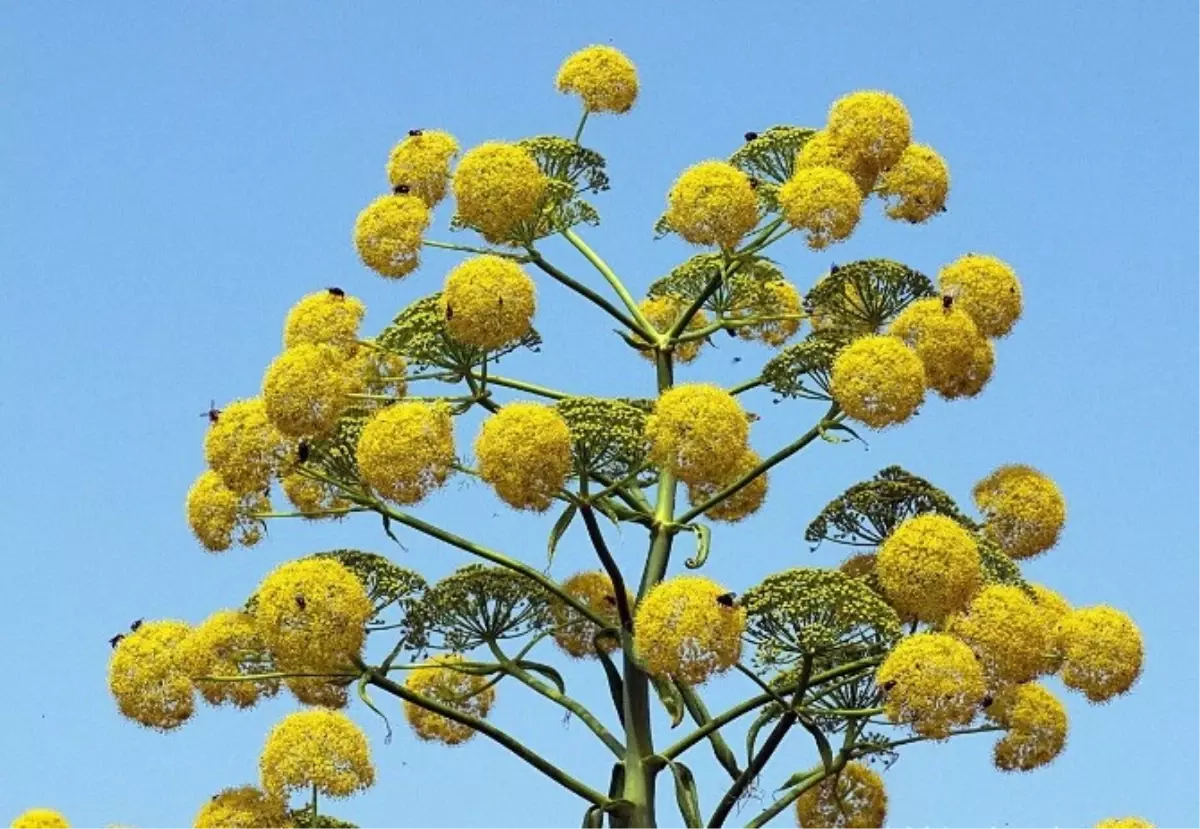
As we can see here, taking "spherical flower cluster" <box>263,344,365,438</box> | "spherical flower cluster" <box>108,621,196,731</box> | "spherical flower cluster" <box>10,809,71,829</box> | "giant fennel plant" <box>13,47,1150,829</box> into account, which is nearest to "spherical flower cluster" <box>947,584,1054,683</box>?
"giant fennel plant" <box>13,47,1150,829</box>

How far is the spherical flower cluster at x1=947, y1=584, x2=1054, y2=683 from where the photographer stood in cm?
1686

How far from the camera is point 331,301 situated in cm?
1772

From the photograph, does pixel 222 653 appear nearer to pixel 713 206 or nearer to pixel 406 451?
pixel 406 451

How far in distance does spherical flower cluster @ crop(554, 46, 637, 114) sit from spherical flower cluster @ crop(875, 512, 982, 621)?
4339 millimetres

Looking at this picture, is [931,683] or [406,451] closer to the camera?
[931,683]

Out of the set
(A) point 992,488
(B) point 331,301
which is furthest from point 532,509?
(A) point 992,488

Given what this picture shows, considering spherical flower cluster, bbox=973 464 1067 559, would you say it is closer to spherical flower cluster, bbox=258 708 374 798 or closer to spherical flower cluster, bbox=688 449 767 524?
spherical flower cluster, bbox=688 449 767 524

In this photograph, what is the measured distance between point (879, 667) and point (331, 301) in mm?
4721

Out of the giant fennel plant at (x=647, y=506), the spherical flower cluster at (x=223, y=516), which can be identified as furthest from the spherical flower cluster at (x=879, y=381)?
the spherical flower cluster at (x=223, y=516)

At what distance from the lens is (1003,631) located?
55.3ft

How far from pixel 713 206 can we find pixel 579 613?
3.16 meters

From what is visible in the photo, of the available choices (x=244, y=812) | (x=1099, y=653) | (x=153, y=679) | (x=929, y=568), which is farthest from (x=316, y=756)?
(x=1099, y=653)

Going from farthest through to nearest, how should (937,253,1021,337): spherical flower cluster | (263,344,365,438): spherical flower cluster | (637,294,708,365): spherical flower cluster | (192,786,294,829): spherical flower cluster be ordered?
1. (637,294,708,365): spherical flower cluster
2. (937,253,1021,337): spherical flower cluster
3. (192,786,294,829): spherical flower cluster
4. (263,344,365,438): spherical flower cluster

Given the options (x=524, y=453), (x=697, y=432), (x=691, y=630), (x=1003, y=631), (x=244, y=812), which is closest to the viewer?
(x=691, y=630)
